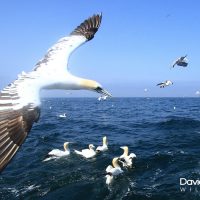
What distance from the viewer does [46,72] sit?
7840 millimetres

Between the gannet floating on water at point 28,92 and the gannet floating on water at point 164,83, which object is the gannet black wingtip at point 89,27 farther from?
the gannet floating on water at point 164,83

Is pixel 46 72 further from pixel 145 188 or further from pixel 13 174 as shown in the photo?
pixel 13 174

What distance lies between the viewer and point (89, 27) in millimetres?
11188

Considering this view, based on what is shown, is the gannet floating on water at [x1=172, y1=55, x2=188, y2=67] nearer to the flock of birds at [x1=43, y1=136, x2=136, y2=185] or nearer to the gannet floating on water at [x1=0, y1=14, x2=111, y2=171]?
the flock of birds at [x1=43, y1=136, x2=136, y2=185]

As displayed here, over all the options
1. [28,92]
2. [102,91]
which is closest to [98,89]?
[102,91]

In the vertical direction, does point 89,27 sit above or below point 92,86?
above

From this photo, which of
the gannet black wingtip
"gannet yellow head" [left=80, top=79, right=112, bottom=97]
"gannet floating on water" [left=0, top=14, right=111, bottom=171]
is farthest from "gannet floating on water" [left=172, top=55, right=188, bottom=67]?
"gannet yellow head" [left=80, top=79, right=112, bottom=97]

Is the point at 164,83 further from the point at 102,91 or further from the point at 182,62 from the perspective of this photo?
the point at 102,91

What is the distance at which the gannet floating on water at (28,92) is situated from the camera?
6164 millimetres

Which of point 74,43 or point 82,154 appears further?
point 82,154

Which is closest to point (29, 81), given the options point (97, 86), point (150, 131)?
point (97, 86)

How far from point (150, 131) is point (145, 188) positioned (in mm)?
14677

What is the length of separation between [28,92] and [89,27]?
4.80 meters

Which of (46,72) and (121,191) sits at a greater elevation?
(46,72)
